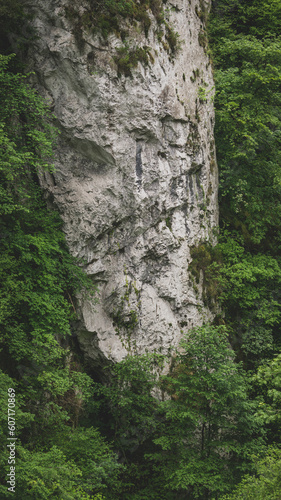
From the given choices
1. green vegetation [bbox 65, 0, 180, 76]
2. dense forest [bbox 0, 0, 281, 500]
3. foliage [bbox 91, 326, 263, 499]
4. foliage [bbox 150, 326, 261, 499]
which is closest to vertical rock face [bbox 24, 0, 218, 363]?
green vegetation [bbox 65, 0, 180, 76]

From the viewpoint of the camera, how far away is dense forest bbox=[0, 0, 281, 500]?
26.3 ft

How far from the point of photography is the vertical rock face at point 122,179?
1053 centimetres

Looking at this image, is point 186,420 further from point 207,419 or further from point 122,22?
point 122,22

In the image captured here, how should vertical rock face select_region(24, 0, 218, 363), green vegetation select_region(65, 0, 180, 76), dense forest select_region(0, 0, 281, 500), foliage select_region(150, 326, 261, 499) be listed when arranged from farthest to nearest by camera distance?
vertical rock face select_region(24, 0, 218, 363) → green vegetation select_region(65, 0, 180, 76) → foliage select_region(150, 326, 261, 499) → dense forest select_region(0, 0, 281, 500)

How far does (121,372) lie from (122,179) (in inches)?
178

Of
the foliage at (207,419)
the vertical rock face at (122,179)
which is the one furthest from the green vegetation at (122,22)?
the foliage at (207,419)

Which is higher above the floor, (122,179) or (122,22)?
(122,22)

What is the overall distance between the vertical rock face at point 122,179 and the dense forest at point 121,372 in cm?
46

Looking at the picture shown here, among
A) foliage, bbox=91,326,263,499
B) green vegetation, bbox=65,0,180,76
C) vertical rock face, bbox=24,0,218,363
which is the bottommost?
foliage, bbox=91,326,263,499

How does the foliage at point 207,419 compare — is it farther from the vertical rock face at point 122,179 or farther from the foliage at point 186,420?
the vertical rock face at point 122,179

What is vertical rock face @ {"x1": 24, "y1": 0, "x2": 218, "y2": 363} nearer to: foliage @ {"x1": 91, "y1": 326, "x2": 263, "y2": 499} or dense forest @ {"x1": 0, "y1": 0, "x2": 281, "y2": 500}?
dense forest @ {"x1": 0, "y1": 0, "x2": 281, "y2": 500}

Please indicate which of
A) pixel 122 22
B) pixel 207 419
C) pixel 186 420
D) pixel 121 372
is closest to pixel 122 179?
pixel 122 22

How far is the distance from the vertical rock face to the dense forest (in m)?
0.46

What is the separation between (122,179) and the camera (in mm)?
10898
